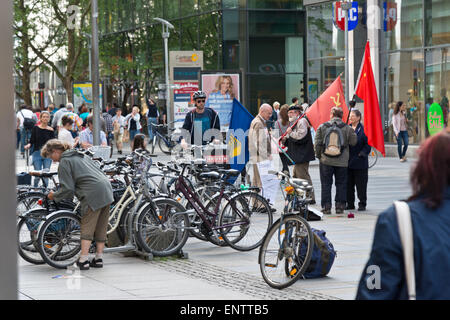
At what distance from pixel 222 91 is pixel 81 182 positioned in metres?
7.79

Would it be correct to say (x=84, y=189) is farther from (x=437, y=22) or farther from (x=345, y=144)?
(x=437, y=22)

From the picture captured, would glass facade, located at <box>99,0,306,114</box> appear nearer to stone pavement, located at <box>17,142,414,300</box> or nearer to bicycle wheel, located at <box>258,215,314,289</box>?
stone pavement, located at <box>17,142,414,300</box>

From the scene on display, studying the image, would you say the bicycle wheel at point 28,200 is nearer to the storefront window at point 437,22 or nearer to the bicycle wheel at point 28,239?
the bicycle wheel at point 28,239

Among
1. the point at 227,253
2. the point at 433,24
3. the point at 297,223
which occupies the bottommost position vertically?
the point at 227,253

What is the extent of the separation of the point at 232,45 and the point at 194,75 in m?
15.2

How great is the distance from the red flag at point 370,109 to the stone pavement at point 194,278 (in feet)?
12.2

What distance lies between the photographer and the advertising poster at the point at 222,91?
1648 centimetres

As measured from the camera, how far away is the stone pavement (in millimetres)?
7891

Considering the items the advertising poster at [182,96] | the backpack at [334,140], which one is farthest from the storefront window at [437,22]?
the backpack at [334,140]

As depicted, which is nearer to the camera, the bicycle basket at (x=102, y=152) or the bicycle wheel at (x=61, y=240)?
the bicycle wheel at (x=61, y=240)

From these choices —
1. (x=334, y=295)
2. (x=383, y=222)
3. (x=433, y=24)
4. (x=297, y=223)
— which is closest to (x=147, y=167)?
(x=297, y=223)

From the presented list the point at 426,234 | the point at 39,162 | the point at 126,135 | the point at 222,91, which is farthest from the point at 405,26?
the point at 426,234

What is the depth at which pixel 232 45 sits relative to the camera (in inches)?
1478
